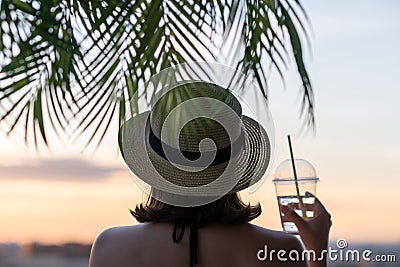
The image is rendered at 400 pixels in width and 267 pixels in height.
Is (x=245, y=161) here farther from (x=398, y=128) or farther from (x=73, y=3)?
(x=398, y=128)

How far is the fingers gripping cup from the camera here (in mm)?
1449

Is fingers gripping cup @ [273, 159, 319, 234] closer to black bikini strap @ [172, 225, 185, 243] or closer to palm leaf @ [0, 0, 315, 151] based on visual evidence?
black bikini strap @ [172, 225, 185, 243]

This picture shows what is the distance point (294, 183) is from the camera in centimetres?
144

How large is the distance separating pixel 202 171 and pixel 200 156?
0.03 meters

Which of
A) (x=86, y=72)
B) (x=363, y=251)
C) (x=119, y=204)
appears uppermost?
(x=86, y=72)

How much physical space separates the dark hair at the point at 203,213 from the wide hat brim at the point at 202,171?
0.08 ft

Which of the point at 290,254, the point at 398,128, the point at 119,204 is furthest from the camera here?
the point at 398,128

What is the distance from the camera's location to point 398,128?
1930 mm

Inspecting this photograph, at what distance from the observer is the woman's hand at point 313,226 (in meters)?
1.46

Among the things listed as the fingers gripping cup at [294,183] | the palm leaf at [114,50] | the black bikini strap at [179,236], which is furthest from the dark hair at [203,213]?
the palm leaf at [114,50]

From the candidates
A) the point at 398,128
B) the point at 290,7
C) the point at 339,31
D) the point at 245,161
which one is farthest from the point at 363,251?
the point at 290,7

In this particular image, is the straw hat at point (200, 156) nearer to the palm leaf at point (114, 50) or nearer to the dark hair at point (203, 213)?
the dark hair at point (203, 213)

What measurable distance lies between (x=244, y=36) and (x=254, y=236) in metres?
0.51

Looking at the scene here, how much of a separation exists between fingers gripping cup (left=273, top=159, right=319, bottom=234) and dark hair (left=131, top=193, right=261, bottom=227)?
112 millimetres
